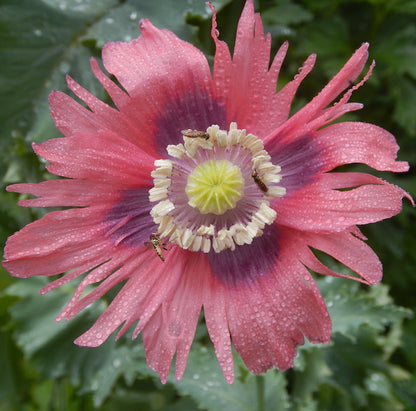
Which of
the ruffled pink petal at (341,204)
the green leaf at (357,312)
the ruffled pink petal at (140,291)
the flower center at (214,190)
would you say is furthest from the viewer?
the green leaf at (357,312)

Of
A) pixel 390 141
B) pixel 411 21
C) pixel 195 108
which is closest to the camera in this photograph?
pixel 390 141

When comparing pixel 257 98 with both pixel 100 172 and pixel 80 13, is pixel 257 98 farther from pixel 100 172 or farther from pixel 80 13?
pixel 80 13

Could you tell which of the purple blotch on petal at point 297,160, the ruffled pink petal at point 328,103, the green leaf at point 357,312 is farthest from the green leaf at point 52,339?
the ruffled pink petal at point 328,103

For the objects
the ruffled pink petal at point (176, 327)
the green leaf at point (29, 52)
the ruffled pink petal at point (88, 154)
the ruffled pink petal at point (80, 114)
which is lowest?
the ruffled pink petal at point (176, 327)

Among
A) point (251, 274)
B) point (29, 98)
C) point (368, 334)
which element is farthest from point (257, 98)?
point (368, 334)

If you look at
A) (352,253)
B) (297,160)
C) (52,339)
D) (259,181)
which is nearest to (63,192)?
(259,181)

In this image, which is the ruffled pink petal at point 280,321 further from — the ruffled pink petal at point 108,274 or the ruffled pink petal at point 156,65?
the ruffled pink petal at point 156,65
